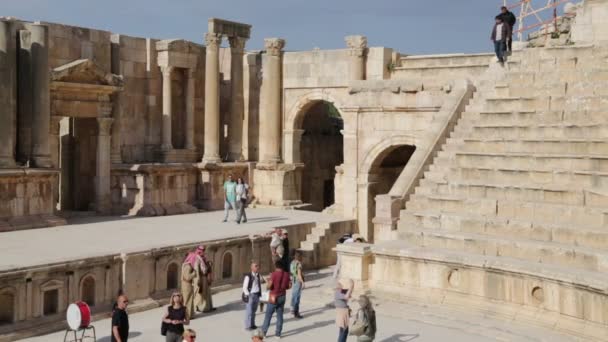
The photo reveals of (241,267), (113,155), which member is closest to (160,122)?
(113,155)

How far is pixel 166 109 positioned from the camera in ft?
85.9

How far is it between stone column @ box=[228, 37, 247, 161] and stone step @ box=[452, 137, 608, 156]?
37.1 feet

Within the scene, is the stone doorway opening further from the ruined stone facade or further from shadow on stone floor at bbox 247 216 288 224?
shadow on stone floor at bbox 247 216 288 224

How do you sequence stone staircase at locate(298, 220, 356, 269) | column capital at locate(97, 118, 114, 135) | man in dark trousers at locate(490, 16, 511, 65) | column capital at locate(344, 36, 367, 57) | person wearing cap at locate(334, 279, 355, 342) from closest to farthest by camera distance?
person wearing cap at locate(334, 279, 355, 342)
man in dark trousers at locate(490, 16, 511, 65)
stone staircase at locate(298, 220, 356, 269)
column capital at locate(97, 118, 114, 135)
column capital at locate(344, 36, 367, 57)

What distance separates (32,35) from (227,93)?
909 cm

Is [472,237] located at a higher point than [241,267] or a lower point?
higher

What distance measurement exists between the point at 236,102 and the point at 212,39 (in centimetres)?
249

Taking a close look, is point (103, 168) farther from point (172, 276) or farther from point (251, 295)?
point (251, 295)

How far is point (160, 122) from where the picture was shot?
2658 cm

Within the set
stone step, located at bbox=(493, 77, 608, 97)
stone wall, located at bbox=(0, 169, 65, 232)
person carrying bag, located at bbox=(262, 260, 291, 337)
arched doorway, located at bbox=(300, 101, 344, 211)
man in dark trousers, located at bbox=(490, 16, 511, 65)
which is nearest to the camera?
person carrying bag, located at bbox=(262, 260, 291, 337)

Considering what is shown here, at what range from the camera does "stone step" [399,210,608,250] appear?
13656 mm

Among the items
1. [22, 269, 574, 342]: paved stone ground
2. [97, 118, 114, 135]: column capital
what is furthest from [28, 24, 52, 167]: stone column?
[22, 269, 574, 342]: paved stone ground

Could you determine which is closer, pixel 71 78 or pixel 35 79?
pixel 35 79

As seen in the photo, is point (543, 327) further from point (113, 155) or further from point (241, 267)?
point (113, 155)
